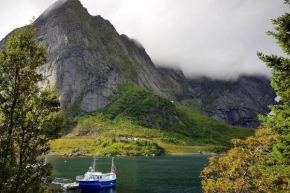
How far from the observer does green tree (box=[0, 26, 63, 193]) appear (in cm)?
1920

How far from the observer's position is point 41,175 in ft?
70.2

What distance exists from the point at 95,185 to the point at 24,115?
63930mm

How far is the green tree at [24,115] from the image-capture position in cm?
1920

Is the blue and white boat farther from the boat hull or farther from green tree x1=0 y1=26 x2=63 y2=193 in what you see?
green tree x1=0 y1=26 x2=63 y2=193

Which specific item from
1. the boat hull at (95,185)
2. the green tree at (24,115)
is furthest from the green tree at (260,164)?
the boat hull at (95,185)

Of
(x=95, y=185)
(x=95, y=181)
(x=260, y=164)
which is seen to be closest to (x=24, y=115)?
(x=260, y=164)

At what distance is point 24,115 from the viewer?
67.6ft

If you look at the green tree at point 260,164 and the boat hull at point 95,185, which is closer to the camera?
the green tree at point 260,164

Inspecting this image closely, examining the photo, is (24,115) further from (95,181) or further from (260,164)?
(95,181)

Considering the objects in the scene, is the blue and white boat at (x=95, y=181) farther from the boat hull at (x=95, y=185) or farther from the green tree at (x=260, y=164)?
the green tree at (x=260, y=164)

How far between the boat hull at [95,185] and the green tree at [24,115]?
189 ft

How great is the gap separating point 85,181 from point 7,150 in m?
63.1

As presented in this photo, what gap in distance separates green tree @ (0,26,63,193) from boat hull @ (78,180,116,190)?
57.6 m

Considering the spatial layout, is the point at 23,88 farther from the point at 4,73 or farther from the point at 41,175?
the point at 41,175
